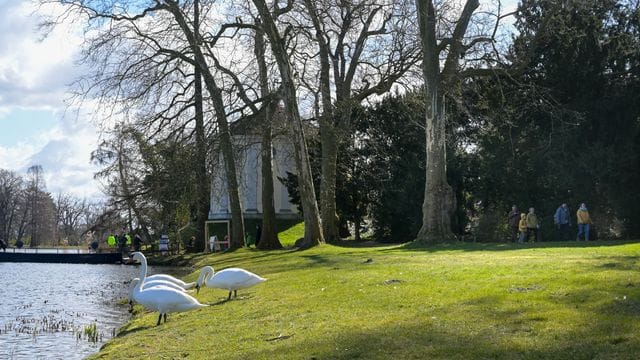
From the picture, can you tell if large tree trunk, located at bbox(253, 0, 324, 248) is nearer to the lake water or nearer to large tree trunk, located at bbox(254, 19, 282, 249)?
large tree trunk, located at bbox(254, 19, 282, 249)

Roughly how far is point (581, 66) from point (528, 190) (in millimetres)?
7206

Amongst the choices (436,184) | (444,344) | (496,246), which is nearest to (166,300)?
(444,344)

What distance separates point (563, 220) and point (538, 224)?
2.56 meters

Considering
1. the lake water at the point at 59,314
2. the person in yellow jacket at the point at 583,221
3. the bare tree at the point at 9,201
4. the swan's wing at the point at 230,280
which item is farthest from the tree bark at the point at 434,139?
the bare tree at the point at 9,201

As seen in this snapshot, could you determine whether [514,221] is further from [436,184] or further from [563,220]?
[436,184]

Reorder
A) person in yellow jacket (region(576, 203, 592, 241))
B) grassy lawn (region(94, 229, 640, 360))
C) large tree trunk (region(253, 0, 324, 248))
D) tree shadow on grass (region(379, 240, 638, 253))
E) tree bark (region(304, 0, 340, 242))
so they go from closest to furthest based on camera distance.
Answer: grassy lawn (region(94, 229, 640, 360)) < tree shadow on grass (region(379, 240, 638, 253)) < large tree trunk (region(253, 0, 324, 248)) < person in yellow jacket (region(576, 203, 592, 241)) < tree bark (region(304, 0, 340, 242))

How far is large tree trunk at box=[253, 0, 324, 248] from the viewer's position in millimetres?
31281

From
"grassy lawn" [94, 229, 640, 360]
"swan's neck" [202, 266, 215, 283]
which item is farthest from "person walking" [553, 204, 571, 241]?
"swan's neck" [202, 266, 215, 283]

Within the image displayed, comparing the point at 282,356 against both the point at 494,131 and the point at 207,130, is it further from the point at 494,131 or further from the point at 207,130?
the point at 494,131

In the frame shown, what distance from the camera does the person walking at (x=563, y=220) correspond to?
3441 cm

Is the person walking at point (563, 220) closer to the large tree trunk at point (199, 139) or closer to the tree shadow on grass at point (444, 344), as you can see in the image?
the large tree trunk at point (199, 139)

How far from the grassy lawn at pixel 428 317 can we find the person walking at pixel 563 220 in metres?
18.1

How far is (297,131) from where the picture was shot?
32.3 m

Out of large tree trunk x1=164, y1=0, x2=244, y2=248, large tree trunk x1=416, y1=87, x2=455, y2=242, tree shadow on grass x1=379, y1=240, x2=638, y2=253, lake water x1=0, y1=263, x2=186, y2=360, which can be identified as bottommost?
lake water x1=0, y1=263, x2=186, y2=360
